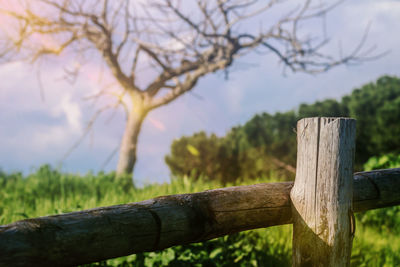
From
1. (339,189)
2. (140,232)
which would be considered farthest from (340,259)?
(140,232)

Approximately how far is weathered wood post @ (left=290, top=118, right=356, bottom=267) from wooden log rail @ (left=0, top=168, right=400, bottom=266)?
173mm

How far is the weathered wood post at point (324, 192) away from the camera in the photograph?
87.7 inches

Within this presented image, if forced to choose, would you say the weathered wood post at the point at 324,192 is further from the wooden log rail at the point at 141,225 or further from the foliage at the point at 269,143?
the foliage at the point at 269,143

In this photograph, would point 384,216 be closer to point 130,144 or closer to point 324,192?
point 324,192

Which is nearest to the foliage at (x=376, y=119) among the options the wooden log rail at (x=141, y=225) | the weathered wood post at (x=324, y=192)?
the wooden log rail at (x=141, y=225)

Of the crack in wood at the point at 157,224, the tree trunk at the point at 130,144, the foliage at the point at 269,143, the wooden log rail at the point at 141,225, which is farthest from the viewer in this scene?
the foliage at the point at 269,143

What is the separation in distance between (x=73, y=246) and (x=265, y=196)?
3.59 ft

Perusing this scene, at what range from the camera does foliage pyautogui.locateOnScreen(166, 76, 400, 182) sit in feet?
36.4

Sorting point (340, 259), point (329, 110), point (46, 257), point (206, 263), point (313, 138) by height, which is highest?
point (329, 110)

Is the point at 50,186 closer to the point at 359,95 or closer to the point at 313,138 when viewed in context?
the point at 313,138

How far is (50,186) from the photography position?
27.4 feet

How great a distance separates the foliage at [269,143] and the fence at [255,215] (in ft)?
27.6

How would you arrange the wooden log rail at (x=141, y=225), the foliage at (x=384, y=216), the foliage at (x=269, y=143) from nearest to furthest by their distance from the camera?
the wooden log rail at (x=141, y=225), the foliage at (x=384, y=216), the foliage at (x=269, y=143)

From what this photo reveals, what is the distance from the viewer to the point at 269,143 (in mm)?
11594
